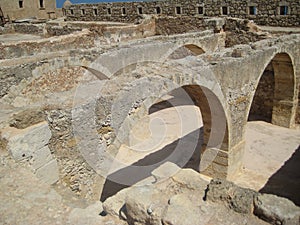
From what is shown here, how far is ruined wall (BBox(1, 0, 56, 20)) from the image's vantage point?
78.1 feet

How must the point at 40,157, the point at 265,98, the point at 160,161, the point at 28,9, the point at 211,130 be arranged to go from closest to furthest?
the point at 40,157
the point at 211,130
the point at 160,161
the point at 265,98
the point at 28,9

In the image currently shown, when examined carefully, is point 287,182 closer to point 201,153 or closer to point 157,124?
point 201,153

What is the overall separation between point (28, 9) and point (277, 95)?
2234 cm

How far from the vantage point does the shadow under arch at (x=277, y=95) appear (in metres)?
11.0

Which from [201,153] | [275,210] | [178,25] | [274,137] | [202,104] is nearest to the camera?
[275,210]

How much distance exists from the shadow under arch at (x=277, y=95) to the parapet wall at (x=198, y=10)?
4986 millimetres

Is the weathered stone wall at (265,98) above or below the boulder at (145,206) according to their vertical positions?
below

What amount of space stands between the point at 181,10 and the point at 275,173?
1391 cm

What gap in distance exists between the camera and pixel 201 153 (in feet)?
28.8

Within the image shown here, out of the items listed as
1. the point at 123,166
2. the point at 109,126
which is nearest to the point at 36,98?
the point at 123,166

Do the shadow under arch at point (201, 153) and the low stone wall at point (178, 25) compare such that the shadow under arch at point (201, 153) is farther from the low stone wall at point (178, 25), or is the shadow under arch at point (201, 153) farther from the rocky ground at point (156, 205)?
the low stone wall at point (178, 25)

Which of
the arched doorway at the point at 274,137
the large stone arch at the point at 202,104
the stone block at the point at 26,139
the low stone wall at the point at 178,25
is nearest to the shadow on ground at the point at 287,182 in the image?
the arched doorway at the point at 274,137

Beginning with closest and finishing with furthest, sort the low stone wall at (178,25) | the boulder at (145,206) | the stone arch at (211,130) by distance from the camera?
the boulder at (145,206) < the stone arch at (211,130) < the low stone wall at (178,25)

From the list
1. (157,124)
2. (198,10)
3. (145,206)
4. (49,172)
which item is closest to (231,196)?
(145,206)
